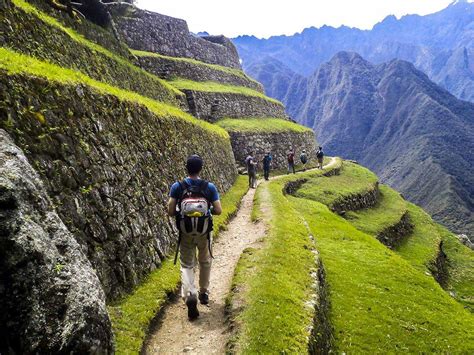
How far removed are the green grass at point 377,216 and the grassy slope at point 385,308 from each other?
48.8 feet

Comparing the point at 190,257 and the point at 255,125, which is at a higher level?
the point at 190,257

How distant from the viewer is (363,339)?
14.7 meters

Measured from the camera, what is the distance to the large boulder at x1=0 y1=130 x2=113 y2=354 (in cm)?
600

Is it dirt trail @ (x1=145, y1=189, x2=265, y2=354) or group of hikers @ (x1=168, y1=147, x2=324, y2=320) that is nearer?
dirt trail @ (x1=145, y1=189, x2=265, y2=354)

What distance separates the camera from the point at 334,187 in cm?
4966

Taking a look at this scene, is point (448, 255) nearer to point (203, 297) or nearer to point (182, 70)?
point (182, 70)

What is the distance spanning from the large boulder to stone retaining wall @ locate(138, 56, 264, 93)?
166 feet

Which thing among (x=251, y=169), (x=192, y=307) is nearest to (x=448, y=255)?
(x=251, y=169)

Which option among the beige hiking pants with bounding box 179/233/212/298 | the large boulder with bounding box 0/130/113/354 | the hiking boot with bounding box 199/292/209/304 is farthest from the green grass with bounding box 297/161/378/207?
the large boulder with bounding box 0/130/113/354

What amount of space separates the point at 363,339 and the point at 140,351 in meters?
9.04

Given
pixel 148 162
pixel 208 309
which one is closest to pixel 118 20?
pixel 148 162

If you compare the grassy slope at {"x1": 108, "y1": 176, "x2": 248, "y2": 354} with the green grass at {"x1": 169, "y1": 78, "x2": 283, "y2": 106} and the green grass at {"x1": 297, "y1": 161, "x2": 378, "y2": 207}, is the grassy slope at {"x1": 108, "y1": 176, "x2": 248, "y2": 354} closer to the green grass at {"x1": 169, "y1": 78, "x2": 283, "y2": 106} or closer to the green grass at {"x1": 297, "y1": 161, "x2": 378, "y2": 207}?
the green grass at {"x1": 297, "y1": 161, "x2": 378, "y2": 207}

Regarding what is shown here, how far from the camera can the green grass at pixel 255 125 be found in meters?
56.4

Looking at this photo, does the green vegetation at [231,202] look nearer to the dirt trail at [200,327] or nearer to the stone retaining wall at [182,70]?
the dirt trail at [200,327]
